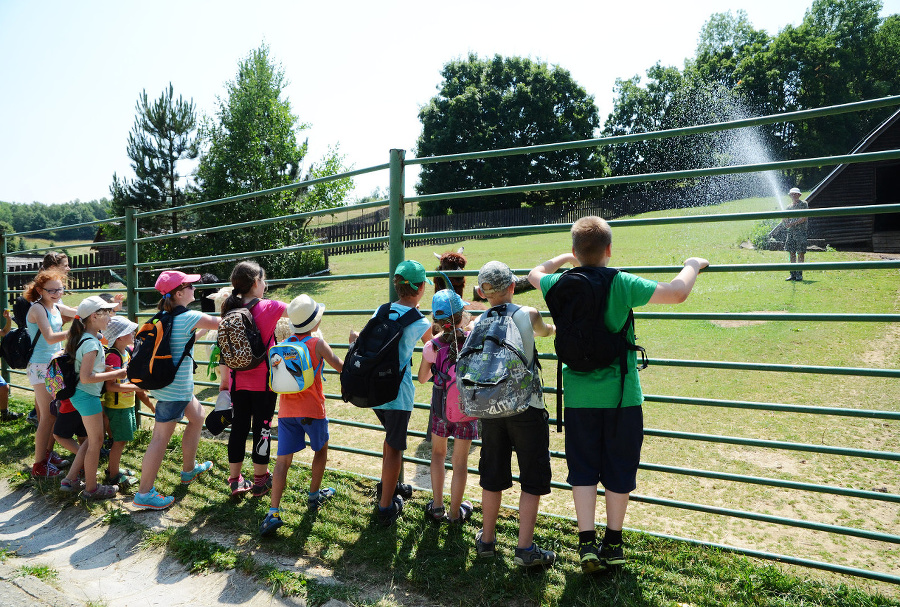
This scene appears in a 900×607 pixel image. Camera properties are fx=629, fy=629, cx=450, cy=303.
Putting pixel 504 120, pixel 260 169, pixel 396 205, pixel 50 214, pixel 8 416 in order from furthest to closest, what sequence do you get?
pixel 50 214 → pixel 504 120 → pixel 260 169 → pixel 8 416 → pixel 396 205

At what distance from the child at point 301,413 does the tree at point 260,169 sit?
1762 centimetres

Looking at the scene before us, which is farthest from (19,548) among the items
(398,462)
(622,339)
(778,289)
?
(778,289)

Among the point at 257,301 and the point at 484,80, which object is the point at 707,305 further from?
the point at 484,80

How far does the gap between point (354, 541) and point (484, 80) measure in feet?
170

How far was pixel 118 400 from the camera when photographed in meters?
5.15

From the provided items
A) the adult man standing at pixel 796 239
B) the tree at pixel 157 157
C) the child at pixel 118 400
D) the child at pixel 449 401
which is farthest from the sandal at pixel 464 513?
the tree at pixel 157 157

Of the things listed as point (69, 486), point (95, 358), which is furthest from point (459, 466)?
point (69, 486)

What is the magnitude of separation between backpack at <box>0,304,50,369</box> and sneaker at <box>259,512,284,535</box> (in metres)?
3.54

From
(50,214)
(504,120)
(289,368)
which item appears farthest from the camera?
(50,214)

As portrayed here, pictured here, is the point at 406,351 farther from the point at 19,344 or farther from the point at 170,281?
the point at 19,344

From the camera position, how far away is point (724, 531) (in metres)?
4.23

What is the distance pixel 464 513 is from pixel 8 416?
20.9ft

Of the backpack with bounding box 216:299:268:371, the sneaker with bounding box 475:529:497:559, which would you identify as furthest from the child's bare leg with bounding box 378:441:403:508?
the backpack with bounding box 216:299:268:371

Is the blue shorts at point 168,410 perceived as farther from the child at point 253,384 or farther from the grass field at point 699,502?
the grass field at point 699,502
